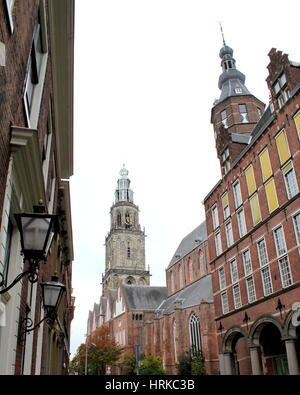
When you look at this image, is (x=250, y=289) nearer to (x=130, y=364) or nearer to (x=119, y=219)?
(x=130, y=364)

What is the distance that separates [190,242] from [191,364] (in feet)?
80.2

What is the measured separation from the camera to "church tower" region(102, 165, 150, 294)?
87125mm

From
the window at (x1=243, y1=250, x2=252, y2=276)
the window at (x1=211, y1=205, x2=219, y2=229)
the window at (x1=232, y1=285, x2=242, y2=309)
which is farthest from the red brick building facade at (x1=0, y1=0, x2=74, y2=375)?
the window at (x1=211, y1=205, x2=219, y2=229)

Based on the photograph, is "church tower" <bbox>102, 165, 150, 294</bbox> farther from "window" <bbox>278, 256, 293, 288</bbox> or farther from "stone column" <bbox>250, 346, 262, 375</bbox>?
"window" <bbox>278, 256, 293, 288</bbox>

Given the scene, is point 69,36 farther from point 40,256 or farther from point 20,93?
point 40,256

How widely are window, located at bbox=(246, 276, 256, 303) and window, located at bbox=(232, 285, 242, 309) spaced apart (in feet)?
4.04

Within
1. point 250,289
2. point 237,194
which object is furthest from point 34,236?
point 237,194

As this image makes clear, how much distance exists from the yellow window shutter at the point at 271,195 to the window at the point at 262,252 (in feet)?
6.81

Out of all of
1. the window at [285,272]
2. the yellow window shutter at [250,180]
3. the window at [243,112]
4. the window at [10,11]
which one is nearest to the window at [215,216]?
the yellow window shutter at [250,180]

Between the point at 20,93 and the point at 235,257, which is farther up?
the point at 235,257

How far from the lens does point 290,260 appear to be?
18750 millimetres

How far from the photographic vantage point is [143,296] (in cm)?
7362
